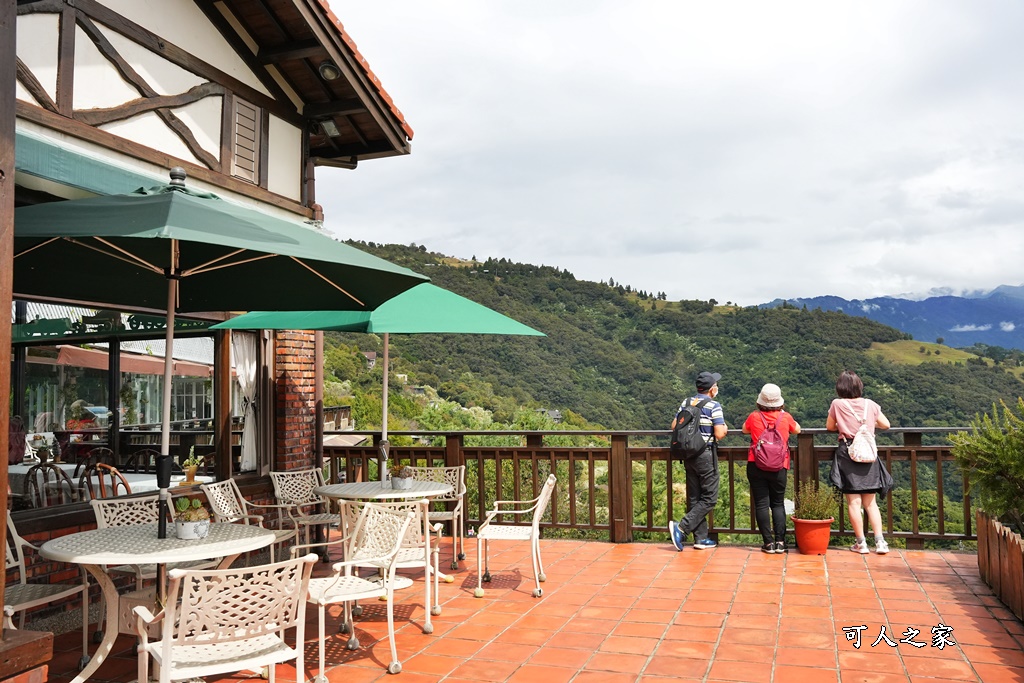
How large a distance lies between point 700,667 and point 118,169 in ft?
14.7

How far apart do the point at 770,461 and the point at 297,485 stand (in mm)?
4033

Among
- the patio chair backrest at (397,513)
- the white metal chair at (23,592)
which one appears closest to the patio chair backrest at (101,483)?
the white metal chair at (23,592)

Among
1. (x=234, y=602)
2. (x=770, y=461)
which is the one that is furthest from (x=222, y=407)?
(x=770, y=461)

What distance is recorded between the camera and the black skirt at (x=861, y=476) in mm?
6398

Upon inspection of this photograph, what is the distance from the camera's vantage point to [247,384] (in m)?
6.45

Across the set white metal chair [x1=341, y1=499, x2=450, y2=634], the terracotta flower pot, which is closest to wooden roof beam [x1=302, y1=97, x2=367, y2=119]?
white metal chair [x1=341, y1=499, x2=450, y2=634]

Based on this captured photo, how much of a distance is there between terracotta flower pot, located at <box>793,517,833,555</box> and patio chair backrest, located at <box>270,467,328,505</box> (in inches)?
160

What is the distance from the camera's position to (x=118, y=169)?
4.80 meters

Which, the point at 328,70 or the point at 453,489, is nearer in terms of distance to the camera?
the point at 453,489

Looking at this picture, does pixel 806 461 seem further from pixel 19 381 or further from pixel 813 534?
pixel 19 381

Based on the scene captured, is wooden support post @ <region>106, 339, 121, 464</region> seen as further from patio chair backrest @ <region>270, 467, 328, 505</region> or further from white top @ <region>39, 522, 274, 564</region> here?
white top @ <region>39, 522, 274, 564</region>

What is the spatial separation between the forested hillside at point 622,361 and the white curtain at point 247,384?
14612mm

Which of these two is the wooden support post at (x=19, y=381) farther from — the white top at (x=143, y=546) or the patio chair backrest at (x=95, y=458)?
the white top at (x=143, y=546)

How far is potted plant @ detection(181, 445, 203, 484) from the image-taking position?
591 centimetres
